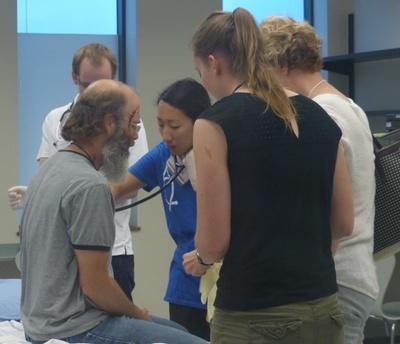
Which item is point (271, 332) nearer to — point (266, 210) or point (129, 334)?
point (266, 210)

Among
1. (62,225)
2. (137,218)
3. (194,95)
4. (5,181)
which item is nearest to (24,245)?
(62,225)

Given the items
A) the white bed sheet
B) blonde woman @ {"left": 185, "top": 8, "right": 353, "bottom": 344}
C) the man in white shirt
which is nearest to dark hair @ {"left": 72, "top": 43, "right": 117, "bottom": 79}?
the man in white shirt

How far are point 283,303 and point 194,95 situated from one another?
3.32 feet

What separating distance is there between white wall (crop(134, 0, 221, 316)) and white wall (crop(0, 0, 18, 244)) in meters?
0.80

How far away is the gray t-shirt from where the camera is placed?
180cm

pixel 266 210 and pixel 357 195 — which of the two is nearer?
pixel 266 210

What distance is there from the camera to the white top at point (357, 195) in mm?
1646

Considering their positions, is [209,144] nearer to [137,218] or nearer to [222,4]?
[137,218]

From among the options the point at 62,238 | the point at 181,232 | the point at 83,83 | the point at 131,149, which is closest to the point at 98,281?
the point at 62,238

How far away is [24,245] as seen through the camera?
1904 millimetres

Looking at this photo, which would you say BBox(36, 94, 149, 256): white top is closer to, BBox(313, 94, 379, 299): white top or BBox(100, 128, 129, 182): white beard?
BBox(100, 128, 129, 182): white beard

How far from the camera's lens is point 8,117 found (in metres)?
4.15

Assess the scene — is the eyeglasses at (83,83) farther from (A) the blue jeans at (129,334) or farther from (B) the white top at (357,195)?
(B) the white top at (357,195)

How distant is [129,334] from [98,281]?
19 cm
